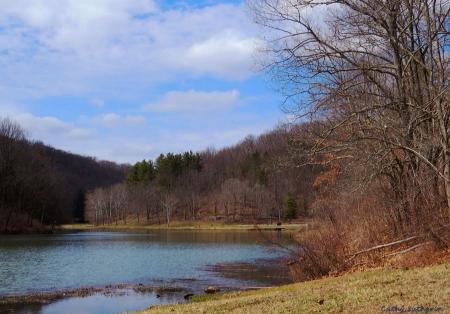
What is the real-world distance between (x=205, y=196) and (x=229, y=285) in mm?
93106

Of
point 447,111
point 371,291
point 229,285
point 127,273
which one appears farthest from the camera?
point 127,273

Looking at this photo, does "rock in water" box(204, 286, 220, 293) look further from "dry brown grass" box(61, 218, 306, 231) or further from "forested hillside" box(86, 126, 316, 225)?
"forested hillside" box(86, 126, 316, 225)

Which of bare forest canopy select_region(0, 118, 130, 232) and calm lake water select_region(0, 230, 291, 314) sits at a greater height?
bare forest canopy select_region(0, 118, 130, 232)

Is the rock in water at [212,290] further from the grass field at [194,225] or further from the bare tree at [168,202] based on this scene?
the bare tree at [168,202]

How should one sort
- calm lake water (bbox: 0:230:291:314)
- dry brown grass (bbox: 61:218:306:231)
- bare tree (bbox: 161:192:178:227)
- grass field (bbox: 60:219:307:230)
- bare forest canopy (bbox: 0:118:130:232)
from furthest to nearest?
bare tree (bbox: 161:192:178:227)
dry brown grass (bbox: 61:218:306:231)
grass field (bbox: 60:219:307:230)
bare forest canopy (bbox: 0:118:130:232)
calm lake water (bbox: 0:230:291:314)

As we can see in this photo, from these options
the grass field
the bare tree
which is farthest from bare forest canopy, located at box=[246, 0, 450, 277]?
the bare tree

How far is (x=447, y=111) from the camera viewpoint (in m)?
14.5

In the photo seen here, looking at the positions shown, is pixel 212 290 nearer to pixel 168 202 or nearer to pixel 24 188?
pixel 24 188

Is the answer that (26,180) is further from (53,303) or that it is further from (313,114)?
(313,114)

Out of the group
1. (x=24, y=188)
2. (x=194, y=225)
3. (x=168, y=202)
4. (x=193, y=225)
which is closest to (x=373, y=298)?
(x=24, y=188)

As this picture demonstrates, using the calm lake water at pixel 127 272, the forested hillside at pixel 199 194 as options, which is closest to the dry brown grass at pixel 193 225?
the forested hillside at pixel 199 194

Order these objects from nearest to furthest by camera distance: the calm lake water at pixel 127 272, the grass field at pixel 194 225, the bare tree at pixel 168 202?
the calm lake water at pixel 127 272 < the grass field at pixel 194 225 < the bare tree at pixel 168 202

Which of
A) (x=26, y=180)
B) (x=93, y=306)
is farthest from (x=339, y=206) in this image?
(x=26, y=180)

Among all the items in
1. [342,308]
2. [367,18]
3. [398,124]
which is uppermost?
[367,18]
